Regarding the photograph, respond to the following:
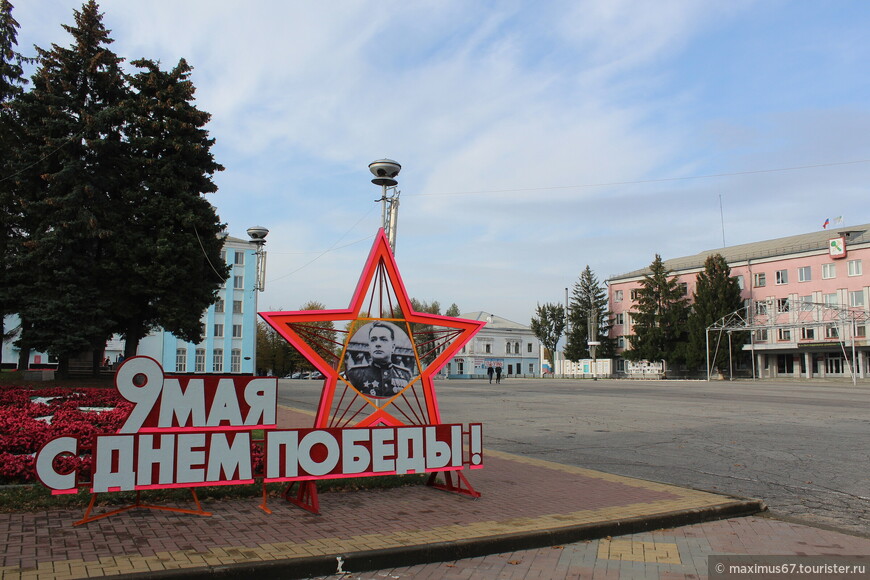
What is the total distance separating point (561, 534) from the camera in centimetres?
614

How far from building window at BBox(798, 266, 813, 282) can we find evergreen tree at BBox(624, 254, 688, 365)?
1202 centimetres

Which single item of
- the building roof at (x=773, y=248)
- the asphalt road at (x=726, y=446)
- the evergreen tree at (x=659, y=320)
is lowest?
the asphalt road at (x=726, y=446)

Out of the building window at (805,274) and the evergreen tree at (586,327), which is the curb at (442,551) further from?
the evergreen tree at (586,327)

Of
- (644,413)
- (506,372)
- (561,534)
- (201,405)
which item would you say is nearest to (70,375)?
(644,413)

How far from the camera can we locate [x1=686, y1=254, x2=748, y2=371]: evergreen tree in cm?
6462

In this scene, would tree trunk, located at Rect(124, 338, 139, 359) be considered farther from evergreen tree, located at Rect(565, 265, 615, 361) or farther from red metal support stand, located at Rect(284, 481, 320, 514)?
evergreen tree, located at Rect(565, 265, 615, 361)

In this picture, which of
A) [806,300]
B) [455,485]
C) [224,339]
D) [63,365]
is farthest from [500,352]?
[455,485]

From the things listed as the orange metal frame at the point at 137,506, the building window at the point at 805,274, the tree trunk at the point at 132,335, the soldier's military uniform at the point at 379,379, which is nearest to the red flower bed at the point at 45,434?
the orange metal frame at the point at 137,506

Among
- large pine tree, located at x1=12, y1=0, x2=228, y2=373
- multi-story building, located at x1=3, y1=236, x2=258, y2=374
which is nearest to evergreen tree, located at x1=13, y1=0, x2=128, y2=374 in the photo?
large pine tree, located at x1=12, y1=0, x2=228, y2=373

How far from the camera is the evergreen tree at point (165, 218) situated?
27047 mm

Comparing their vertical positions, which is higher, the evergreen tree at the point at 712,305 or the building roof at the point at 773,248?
the building roof at the point at 773,248

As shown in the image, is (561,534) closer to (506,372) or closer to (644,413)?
(644,413)

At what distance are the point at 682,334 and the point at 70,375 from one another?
61.9 metres

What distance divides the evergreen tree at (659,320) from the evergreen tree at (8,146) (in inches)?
2417
